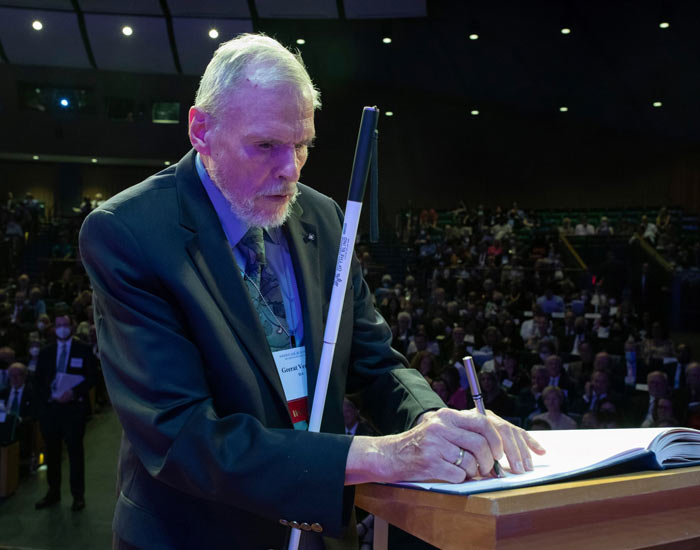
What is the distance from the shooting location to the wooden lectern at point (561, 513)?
792mm

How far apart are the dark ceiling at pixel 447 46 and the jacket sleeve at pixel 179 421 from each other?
601 inches

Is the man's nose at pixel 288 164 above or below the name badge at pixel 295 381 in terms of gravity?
above

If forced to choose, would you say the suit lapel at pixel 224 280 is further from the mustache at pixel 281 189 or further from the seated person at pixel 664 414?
the seated person at pixel 664 414

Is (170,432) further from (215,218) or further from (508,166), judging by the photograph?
(508,166)

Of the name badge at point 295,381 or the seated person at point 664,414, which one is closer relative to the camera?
the name badge at point 295,381

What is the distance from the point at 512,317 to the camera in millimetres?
9320

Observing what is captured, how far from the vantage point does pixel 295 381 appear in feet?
4.18

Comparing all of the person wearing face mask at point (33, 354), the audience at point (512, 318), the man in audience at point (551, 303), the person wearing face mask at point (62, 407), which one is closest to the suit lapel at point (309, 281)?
the audience at point (512, 318)

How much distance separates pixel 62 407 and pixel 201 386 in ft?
18.8

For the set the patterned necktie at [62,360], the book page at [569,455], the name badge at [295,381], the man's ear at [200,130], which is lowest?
the patterned necktie at [62,360]

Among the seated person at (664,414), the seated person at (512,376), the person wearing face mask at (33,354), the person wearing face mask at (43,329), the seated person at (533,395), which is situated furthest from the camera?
the person wearing face mask at (43,329)

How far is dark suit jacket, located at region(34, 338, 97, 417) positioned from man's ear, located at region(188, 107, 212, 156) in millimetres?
5577

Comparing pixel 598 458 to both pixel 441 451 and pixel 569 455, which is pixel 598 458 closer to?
pixel 569 455

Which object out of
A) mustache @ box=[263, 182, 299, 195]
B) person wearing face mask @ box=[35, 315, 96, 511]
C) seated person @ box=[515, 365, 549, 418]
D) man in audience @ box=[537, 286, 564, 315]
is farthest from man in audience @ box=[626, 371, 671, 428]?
mustache @ box=[263, 182, 299, 195]
